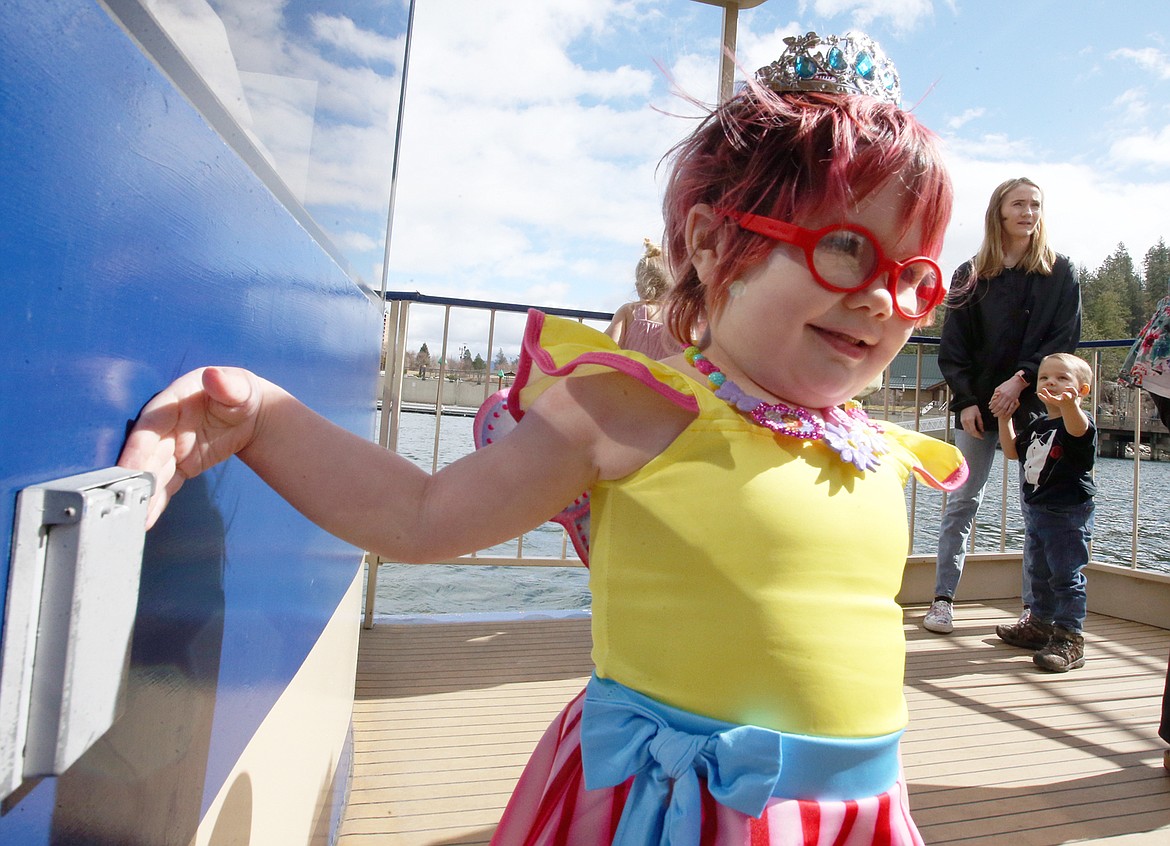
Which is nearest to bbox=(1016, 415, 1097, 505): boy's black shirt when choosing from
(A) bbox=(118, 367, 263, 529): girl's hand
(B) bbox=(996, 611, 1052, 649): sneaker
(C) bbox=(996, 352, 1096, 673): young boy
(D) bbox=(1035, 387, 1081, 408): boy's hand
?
(C) bbox=(996, 352, 1096, 673): young boy

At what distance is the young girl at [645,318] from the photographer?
3189 mm

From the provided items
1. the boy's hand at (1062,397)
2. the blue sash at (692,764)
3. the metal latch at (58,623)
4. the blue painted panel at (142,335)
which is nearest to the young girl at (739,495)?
the blue sash at (692,764)

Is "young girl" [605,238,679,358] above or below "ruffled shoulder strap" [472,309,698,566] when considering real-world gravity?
above

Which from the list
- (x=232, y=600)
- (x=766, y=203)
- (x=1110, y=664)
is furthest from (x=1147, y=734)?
(x=232, y=600)

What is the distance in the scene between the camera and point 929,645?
11.3 ft

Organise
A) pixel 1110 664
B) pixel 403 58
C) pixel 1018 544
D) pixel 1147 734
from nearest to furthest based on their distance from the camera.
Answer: pixel 403 58, pixel 1147 734, pixel 1110 664, pixel 1018 544

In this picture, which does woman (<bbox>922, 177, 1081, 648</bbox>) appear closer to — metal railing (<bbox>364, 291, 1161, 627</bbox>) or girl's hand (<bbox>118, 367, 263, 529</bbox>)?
metal railing (<bbox>364, 291, 1161, 627</bbox>)

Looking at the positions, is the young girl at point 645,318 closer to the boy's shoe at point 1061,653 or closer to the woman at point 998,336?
the woman at point 998,336

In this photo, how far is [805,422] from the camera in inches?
36.2

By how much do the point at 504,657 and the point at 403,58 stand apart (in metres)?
2.13

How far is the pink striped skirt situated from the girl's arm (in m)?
0.29

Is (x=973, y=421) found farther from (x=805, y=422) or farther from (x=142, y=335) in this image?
(x=142, y=335)

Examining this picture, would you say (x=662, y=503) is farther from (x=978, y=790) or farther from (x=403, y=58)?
(x=978, y=790)

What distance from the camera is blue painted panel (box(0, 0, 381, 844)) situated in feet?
1.14
